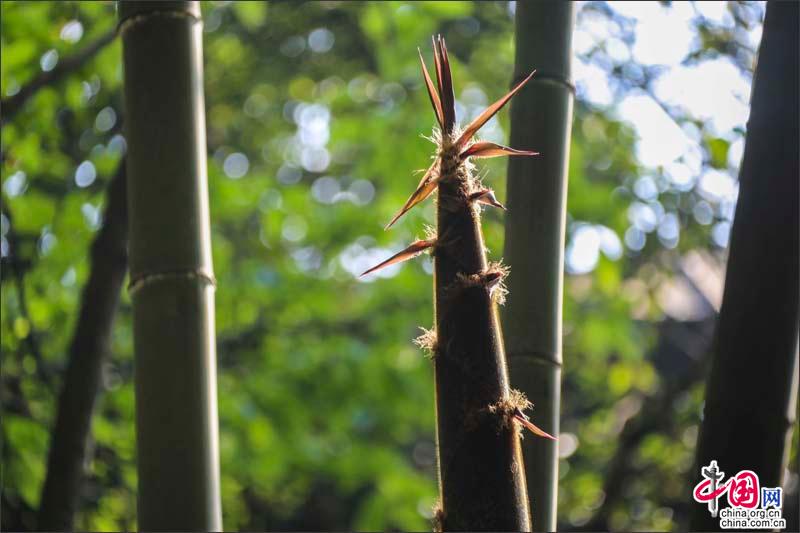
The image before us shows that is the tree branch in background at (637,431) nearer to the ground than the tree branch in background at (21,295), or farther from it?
nearer to the ground

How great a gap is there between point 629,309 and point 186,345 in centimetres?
370

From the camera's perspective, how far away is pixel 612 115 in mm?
3785

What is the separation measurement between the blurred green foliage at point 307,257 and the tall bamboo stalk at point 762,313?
4.58 feet

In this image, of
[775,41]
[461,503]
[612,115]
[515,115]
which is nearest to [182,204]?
[515,115]

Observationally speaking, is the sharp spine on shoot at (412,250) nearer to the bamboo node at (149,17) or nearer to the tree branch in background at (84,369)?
the bamboo node at (149,17)

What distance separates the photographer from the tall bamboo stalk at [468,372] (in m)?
1.12

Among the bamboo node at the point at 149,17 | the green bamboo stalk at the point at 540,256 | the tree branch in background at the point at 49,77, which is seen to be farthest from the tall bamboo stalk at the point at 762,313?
the tree branch in background at the point at 49,77

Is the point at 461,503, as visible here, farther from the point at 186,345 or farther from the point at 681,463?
the point at 681,463

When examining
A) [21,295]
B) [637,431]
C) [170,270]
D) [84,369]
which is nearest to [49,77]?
[21,295]

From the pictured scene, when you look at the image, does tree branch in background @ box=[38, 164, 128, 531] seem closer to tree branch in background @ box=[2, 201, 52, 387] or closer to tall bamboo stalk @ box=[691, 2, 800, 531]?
tree branch in background @ box=[2, 201, 52, 387]

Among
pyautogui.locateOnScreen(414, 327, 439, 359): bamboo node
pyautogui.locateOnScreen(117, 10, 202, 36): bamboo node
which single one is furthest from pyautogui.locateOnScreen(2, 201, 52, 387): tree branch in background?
pyautogui.locateOnScreen(414, 327, 439, 359): bamboo node

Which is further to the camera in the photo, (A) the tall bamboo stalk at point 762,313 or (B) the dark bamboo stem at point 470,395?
(A) the tall bamboo stalk at point 762,313

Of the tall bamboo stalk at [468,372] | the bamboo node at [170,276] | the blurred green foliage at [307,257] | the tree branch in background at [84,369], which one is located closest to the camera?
the tall bamboo stalk at [468,372]

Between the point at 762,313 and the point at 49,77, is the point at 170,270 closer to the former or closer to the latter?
the point at 762,313
